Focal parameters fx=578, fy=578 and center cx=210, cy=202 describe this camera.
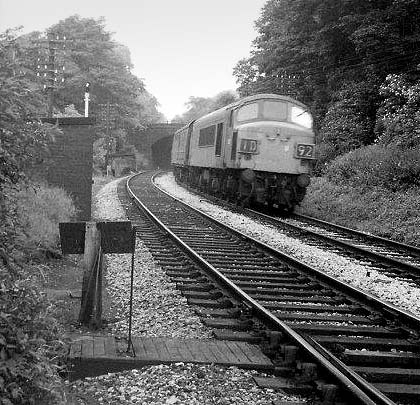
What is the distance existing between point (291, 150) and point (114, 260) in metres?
8.51

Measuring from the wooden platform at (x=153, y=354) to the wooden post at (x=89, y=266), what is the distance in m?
0.46

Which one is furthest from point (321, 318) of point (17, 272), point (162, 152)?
point (162, 152)

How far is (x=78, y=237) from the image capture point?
548 centimetres

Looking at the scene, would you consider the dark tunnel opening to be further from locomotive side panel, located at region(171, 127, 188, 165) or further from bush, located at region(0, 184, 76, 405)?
bush, located at region(0, 184, 76, 405)

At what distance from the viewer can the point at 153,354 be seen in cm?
461

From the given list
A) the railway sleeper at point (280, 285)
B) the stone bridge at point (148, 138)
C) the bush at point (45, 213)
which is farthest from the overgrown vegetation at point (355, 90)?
the stone bridge at point (148, 138)

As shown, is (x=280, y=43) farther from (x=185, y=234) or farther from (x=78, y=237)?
(x=78, y=237)

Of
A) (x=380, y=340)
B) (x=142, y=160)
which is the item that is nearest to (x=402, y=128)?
(x=380, y=340)

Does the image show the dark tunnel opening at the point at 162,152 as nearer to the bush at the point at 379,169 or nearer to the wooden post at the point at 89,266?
the bush at the point at 379,169

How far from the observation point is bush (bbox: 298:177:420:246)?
12930 millimetres

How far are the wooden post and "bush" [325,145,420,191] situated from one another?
12671 mm

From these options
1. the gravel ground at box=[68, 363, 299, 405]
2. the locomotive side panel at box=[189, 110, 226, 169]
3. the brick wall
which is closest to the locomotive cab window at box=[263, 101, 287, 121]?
the locomotive side panel at box=[189, 110, 226, 169]

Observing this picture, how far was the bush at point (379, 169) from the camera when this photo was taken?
16.5 metres

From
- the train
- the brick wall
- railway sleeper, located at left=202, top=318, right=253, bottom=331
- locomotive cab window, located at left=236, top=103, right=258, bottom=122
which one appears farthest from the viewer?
locomotive cab window, located at left=236, top=103, right=258, bottom=122
